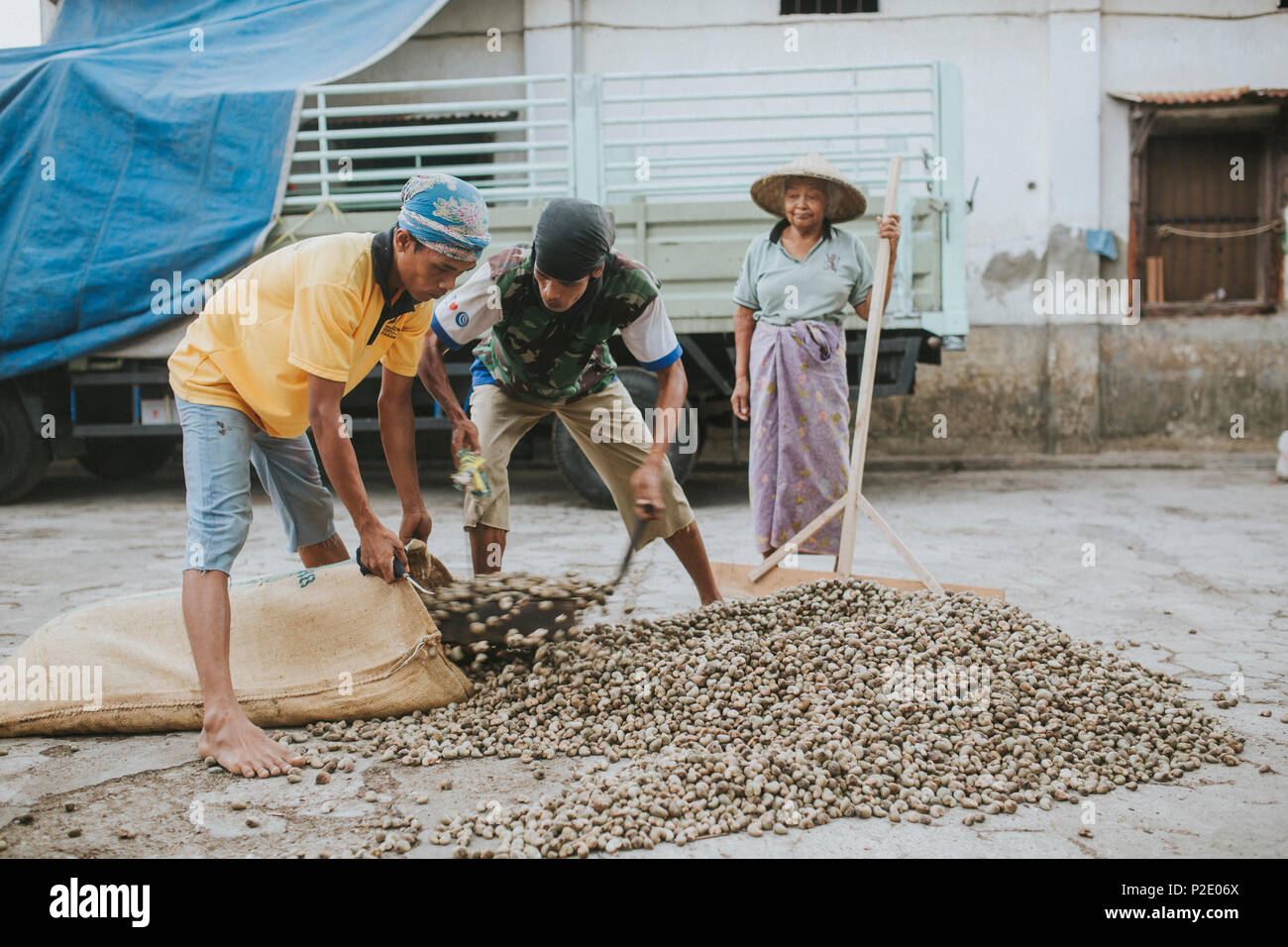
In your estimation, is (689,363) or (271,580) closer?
(271,580)

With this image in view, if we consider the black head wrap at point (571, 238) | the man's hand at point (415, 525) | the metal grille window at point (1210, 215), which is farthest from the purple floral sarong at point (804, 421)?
the metal grille window at point (1210, 215)

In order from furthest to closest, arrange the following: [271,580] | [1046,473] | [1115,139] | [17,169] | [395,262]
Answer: [1115,139] → [1046,473] → [17,169] → [271,580] → [395,262]

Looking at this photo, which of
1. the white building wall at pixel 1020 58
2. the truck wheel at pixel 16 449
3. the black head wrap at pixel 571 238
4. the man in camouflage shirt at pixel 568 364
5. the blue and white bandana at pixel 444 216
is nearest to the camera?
the blue and white bandana at pixel 444 216

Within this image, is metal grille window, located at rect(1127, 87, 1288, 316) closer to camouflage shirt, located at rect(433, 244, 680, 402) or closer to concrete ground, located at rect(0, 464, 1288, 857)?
concrete ground, located at rect(0, 464, 1288, 857)

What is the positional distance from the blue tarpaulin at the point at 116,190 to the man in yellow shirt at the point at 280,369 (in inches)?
159

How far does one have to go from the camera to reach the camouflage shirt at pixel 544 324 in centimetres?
312

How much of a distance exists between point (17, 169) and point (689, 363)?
4205 millimetres

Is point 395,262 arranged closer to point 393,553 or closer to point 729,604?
point 393,553

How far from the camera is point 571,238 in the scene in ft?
9.00

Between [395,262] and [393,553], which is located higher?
[395,262]

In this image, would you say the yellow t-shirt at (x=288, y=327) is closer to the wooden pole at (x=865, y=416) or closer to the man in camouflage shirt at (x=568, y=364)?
the man in camouflage shirt at (x=568, y=364)

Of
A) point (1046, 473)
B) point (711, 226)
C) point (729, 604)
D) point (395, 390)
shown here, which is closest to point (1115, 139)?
point (1046, 473)

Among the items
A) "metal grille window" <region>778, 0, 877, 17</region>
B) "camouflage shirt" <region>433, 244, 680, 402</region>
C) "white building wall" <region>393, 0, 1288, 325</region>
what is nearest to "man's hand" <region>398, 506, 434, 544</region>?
"camouflage shirt" <region>433, 244, 680, 402</region>

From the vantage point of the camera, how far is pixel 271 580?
2.84 m
